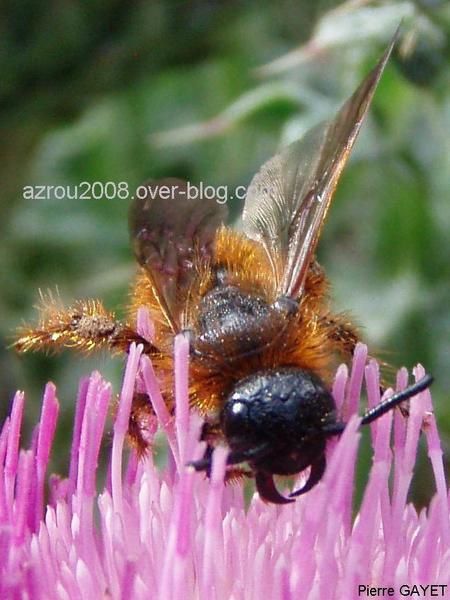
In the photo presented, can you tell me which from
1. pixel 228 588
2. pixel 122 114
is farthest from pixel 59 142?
pixel 228 588

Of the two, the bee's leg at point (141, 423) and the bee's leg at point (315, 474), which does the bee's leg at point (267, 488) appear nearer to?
the bee's leg at point (315, 474)

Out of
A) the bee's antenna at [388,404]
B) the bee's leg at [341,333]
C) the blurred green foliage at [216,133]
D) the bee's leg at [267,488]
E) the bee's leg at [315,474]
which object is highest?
the blurred green foliage at [216,133]

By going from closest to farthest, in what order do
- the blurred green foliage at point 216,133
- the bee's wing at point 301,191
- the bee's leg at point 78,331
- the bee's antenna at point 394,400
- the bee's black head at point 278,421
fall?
the bee's black head at point 278,421
the bee's antenna at point 394,400
the bee's wing at point 301,191
the bee's leg at point 78,331
the blurred green foliage at point 216,133

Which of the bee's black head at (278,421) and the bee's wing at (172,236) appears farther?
the bee's wing at (172,236)

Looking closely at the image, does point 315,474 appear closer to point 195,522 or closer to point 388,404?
point 388,404

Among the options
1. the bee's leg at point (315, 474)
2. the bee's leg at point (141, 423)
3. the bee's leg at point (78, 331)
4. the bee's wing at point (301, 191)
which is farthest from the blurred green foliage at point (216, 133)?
the bee's leg at point (315, 474)
